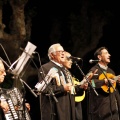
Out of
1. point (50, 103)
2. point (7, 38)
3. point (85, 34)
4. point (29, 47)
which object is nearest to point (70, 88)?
point (50, 103)

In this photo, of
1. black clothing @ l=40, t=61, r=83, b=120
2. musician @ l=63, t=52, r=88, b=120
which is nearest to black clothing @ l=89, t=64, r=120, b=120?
musician @ l=63, t=52, r=88, b=120

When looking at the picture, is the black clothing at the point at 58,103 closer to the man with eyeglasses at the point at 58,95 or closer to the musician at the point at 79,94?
the man with eyeglasses at the point at 58,95

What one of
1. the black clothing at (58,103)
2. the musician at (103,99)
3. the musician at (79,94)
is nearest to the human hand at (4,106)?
the black clothing at (58,103)

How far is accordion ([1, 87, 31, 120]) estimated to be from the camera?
6.27 meters

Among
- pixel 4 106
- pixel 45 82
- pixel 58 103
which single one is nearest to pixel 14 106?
pixel 4 106

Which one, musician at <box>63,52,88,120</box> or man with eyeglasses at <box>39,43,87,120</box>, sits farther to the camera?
musician at <box>63,52,88,120</box>

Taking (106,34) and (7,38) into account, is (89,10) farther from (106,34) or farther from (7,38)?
(7,38)

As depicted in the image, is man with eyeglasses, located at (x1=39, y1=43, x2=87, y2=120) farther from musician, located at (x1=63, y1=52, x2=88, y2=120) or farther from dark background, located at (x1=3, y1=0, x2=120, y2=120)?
dark background, located at (x1=3, y1=0, x2=120, y2=120)

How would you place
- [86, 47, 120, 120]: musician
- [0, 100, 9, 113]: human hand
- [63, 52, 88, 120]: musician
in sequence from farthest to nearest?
[86, 47, 120, 120]: musician < [63, 52, 88, 120]: musician < [0, 100, 9, 113]: human hand

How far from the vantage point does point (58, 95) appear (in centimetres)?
759

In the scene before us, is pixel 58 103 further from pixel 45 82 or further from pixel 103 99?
pixel 103 99

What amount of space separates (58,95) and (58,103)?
141 mm

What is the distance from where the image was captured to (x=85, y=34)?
13250mm

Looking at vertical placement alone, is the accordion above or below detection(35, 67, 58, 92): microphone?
below
